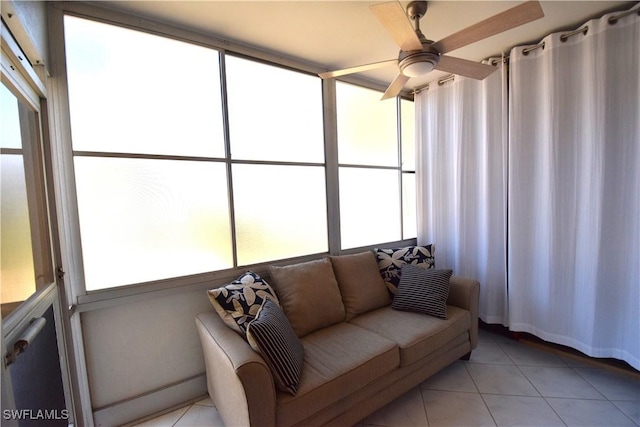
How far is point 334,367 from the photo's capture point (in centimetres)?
152

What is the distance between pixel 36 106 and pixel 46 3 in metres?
0.68

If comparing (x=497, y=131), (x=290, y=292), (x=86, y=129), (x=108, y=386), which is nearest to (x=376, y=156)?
(x=497, y=131)

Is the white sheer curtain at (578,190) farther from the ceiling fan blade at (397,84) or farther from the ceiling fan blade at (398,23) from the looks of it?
the ceiling fan blade at (398,23)

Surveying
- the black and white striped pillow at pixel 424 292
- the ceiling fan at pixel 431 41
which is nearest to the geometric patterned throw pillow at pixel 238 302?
the black and white striped pillow at pixel 424 292

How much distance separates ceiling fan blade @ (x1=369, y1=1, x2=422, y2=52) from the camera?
1196 millimetres

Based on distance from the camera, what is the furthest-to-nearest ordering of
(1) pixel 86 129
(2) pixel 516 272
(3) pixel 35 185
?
(2) pixel 516 272, (1) pixel 86 129, (3) pixel 35 185

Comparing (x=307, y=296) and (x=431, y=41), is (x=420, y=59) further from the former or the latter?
(x=307, y=296)

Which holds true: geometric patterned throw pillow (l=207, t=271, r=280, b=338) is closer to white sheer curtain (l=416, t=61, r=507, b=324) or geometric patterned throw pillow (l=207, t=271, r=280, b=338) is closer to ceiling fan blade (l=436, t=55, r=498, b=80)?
ceiling fan blade (l=436, t=55, r=498, b=80)

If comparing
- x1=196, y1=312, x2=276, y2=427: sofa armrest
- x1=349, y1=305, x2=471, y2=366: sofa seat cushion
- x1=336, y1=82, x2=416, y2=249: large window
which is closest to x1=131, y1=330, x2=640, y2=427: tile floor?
x1=349, y1=305, x2=471, y2=366: sofa seat cushion

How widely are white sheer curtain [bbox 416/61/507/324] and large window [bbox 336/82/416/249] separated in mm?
196

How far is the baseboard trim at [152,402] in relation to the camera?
5.64 feet

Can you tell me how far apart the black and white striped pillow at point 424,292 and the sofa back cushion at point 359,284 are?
15 centimetres

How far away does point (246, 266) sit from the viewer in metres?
2.20

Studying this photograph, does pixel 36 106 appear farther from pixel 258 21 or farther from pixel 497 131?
pixel 497 131
